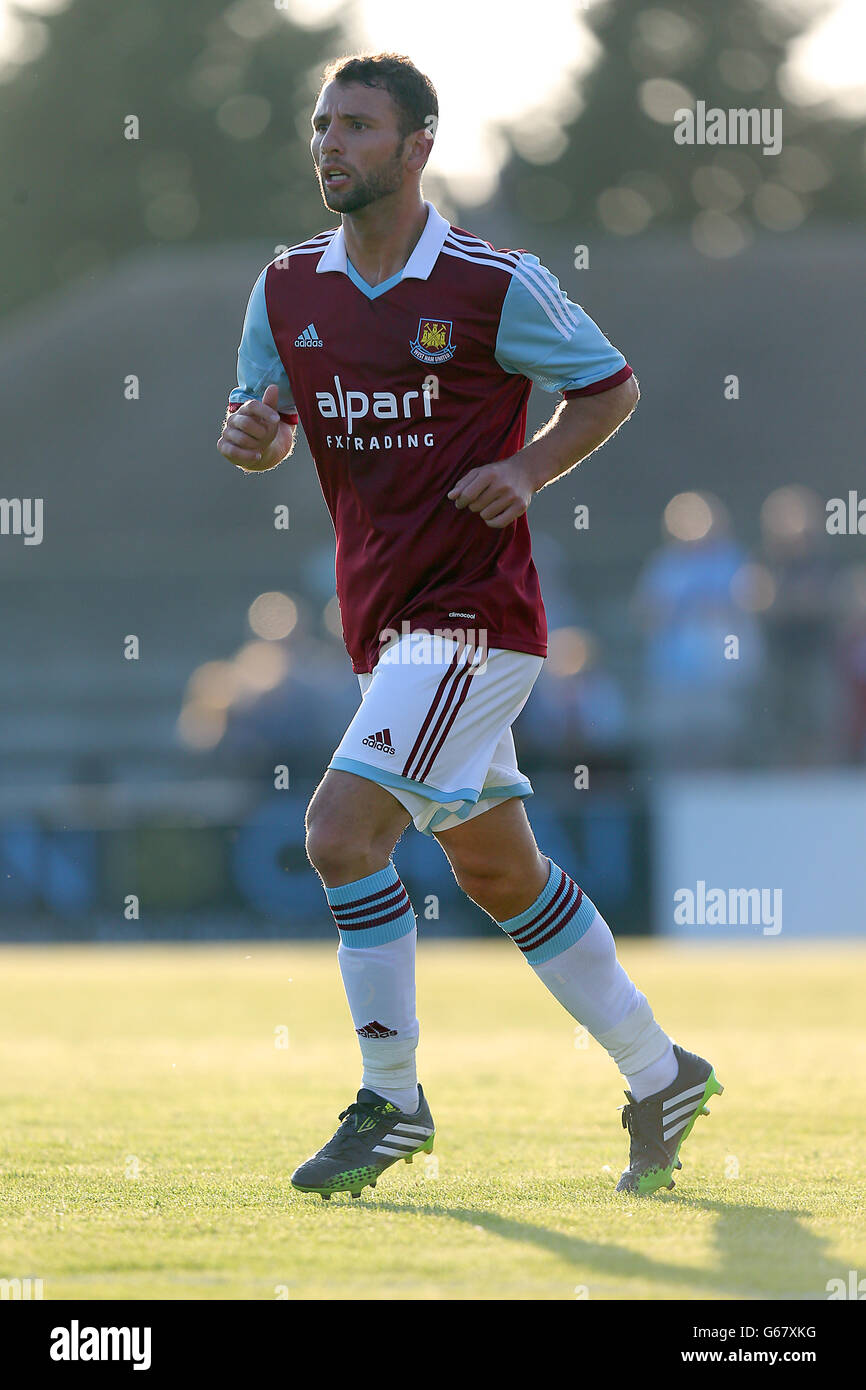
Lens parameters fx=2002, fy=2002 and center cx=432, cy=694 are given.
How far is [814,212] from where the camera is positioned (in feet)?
172

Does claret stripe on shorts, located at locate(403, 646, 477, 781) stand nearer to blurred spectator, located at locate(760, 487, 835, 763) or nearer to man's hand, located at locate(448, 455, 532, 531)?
man's hand, located at locate(448, 455, 532, 531)

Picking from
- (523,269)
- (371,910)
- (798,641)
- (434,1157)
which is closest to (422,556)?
(523,269)

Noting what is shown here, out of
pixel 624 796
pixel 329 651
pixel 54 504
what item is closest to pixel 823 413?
pixel 54 504

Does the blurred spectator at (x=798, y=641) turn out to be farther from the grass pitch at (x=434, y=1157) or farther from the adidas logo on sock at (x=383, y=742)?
the adidas logo on sock at (x=383, y=742)

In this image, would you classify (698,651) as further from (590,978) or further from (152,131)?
(152,131)

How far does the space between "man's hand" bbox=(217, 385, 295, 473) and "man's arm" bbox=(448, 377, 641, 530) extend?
532mm

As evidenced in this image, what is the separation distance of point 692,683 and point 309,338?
12.9 meters

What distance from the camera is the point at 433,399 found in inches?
199

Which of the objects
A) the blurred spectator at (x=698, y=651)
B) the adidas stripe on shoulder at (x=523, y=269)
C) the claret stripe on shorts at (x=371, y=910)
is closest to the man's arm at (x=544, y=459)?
the adidas stripe on shoulder at (x=523, y=269)

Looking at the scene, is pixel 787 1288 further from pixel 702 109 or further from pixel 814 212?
pixel 814 212

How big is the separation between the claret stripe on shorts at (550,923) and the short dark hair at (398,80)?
1926mm

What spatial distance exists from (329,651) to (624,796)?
18.5 ft

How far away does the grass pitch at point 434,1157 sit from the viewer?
3891 millimetres

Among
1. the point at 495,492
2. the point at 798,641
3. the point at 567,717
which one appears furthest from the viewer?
the point at 798,641
